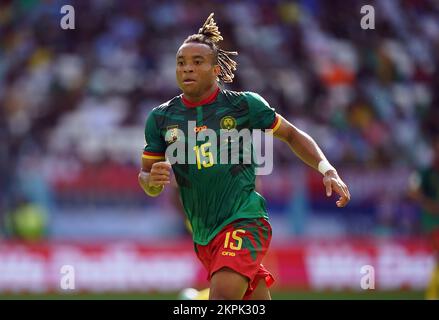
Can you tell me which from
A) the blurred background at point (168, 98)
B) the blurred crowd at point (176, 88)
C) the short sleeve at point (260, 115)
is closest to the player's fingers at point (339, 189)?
the short sleeve at point (260, 115)

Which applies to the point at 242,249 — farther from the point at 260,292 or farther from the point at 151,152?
the point at 151,152

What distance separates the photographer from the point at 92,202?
15383 mm

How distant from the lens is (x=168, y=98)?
658 inches

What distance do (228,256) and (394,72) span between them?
11.9m

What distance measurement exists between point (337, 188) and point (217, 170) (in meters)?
0.88

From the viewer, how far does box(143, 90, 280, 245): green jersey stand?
6367 millimetres

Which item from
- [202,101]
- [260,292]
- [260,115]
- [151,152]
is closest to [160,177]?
[151,152]

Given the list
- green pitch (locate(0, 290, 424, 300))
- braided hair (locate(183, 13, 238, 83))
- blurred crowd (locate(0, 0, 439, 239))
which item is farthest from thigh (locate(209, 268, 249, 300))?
blurred crowd (locate(0, 0, 439, 239))

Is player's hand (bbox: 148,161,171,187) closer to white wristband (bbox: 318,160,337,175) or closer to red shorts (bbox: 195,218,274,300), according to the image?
red shorts (bbox: 195,218,274,300)

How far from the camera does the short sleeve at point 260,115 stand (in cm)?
655

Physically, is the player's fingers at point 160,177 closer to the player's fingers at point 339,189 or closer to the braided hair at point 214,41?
the braided hair at point 214,41

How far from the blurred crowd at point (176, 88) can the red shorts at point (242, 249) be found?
9186 millimetres
